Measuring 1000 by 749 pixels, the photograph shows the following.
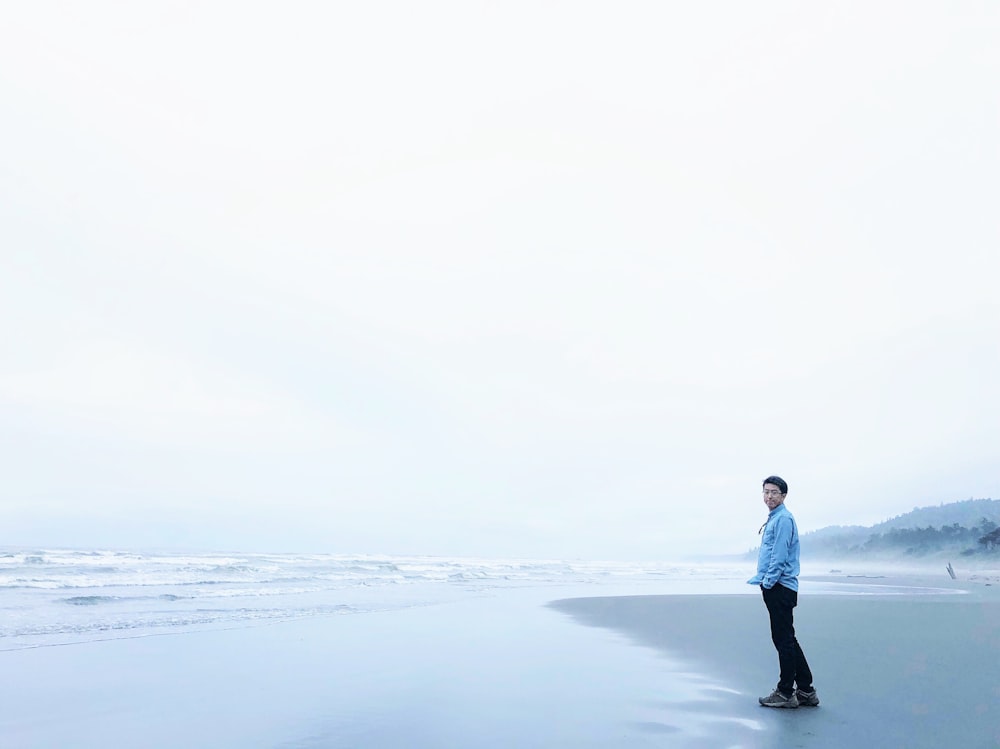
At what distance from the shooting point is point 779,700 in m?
6.10

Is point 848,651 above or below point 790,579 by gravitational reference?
below

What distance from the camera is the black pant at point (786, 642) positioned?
6.10 m

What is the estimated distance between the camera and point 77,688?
6.92 meters

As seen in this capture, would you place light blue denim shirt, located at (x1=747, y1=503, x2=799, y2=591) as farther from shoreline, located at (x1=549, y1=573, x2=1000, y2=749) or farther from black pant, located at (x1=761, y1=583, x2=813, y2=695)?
shoreline, located at (x1=549, y1=573, x2=1000, y2=749)

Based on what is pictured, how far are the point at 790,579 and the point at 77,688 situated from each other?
22.4 ft

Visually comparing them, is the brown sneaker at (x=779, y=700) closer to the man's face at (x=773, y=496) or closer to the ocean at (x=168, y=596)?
the man's face at (x=773, y=496)

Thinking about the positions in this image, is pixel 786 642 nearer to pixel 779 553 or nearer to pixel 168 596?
pixel 779 553

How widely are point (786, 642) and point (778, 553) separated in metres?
0.76

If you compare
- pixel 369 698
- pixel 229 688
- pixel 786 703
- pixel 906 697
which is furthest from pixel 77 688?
pixel 906 697

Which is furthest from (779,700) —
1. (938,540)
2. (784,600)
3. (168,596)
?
(938,540)

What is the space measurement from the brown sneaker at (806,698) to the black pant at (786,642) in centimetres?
5

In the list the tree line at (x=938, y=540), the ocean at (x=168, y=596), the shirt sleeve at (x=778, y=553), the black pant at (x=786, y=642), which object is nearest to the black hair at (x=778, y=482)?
the shirt sleeve at (x=778, y=553)

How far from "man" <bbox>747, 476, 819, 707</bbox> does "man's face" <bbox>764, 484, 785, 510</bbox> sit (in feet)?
0.37

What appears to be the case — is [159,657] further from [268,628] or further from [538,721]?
[538,721]
